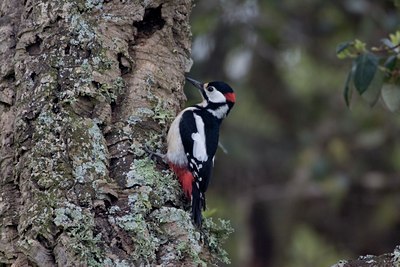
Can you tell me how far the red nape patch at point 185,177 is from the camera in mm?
4531

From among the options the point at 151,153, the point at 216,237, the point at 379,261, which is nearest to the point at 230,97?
the point at 151,153

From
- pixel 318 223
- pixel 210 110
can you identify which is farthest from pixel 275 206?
pixel 210 110

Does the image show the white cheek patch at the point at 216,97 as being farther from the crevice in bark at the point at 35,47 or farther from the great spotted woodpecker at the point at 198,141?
the crevice in bark at the point at 35,47

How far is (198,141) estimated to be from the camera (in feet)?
17.2

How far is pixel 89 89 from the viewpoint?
4.42 m

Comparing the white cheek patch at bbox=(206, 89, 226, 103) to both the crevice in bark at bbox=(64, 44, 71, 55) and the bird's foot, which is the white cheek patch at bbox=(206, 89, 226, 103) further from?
the crevice in bark at bbox=(64, 44, 71, 55)

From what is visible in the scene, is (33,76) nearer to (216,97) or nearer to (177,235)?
(177,235)

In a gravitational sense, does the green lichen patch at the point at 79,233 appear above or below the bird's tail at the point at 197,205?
below

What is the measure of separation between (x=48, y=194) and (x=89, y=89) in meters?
0.63

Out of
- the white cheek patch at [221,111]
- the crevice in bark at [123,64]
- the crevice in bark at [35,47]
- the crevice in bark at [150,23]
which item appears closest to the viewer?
the crevice in bark at [35,47]

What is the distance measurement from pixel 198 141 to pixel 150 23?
0.75 metres

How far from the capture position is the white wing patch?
5.10m

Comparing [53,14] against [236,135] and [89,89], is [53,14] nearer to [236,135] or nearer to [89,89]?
[89,89]

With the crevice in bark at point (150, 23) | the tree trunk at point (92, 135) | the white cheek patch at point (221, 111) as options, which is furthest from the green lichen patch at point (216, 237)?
the white cheek patch at point (221, 111)
